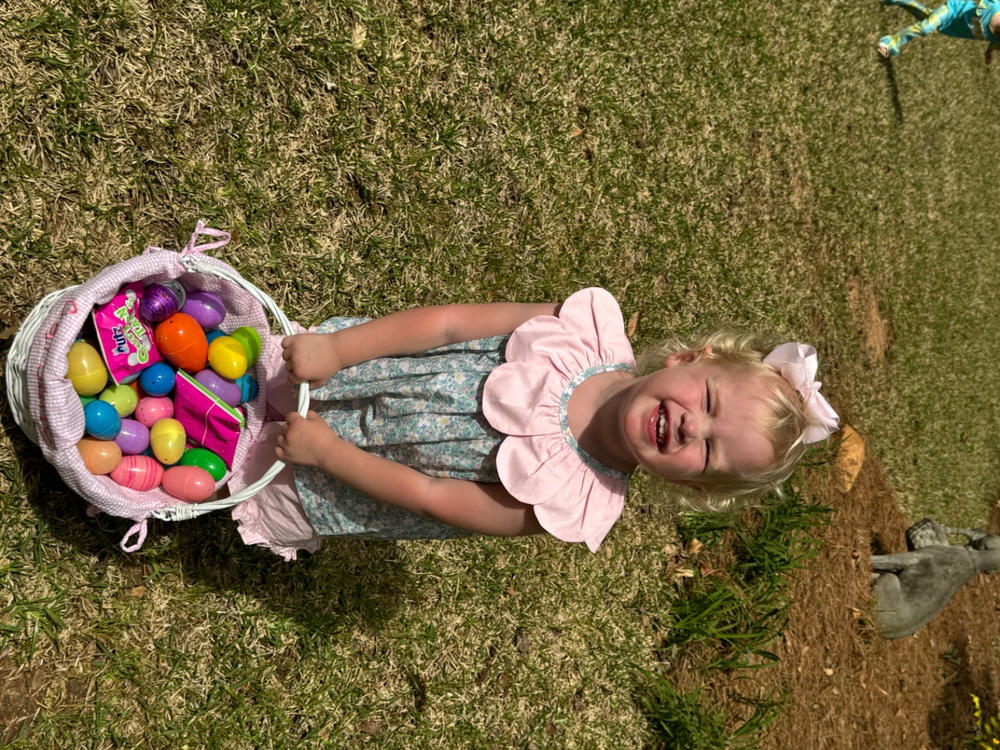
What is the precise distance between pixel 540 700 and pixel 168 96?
8.91 ft

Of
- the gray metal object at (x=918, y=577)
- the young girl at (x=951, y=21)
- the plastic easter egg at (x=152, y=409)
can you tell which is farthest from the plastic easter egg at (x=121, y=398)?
the young girl at (x=951, y=21)

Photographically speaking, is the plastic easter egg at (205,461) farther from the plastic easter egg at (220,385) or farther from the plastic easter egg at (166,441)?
A: the plastic easter egg at (220,385)

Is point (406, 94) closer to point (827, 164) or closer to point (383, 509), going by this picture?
point (383, 509)

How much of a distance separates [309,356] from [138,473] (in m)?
0.54

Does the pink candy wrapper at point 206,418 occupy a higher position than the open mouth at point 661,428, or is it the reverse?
the open mouth at point 661,428

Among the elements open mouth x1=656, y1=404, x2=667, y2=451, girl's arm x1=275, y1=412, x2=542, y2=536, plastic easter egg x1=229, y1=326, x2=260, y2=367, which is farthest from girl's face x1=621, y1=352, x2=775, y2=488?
plastic easter egg x1=229, y1=326, x2=260, y2=367

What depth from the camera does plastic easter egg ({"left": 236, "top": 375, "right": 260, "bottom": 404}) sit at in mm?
2320

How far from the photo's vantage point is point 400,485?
6.71 ft

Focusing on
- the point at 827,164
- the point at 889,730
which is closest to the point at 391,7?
the point at 827,164

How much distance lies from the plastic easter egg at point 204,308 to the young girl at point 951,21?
19.1 ft

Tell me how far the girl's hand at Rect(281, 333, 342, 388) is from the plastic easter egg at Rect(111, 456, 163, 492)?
436 mm

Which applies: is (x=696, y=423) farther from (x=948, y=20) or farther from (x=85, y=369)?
(x=948, y=20)

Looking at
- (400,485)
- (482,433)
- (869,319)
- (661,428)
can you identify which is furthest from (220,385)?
(869,319)

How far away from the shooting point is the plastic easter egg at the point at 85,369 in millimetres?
1928
